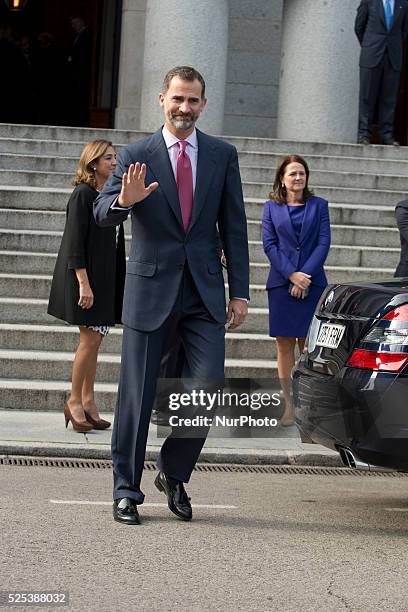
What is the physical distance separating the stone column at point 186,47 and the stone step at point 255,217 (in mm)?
2950

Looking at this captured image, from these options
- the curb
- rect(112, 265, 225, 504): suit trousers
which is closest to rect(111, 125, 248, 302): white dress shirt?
rect(112, 265, 225, 504): suit trousers

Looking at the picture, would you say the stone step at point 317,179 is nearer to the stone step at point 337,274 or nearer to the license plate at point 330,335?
the stone step at point 337,274

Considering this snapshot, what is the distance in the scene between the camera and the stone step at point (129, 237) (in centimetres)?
1243

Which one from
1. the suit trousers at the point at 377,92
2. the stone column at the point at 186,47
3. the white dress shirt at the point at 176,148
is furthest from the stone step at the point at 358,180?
the white dress shirt at the point at 176,148

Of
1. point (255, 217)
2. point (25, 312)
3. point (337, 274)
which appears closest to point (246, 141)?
point (255, 217)

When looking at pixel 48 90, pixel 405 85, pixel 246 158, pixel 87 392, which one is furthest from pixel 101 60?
pixel 87 392

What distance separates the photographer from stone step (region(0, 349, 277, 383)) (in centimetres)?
1040

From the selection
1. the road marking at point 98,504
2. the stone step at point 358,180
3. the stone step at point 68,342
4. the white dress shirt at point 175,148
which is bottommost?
the road marking at point 98,504

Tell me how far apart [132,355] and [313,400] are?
92 cm

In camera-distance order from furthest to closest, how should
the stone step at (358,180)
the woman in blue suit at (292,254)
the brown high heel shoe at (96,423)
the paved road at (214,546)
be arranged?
the stone step at (358,180), the woman in blue suit at (292,254), the brown high heel shoe at (96,423), the paved road at (214,546)

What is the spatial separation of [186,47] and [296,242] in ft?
21.5

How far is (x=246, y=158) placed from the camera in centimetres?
1488

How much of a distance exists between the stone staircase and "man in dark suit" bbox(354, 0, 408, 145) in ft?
1.89

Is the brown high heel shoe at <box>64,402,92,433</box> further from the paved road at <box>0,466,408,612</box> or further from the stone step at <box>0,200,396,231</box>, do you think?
the stone step at <box>0,200,396,231</box>
